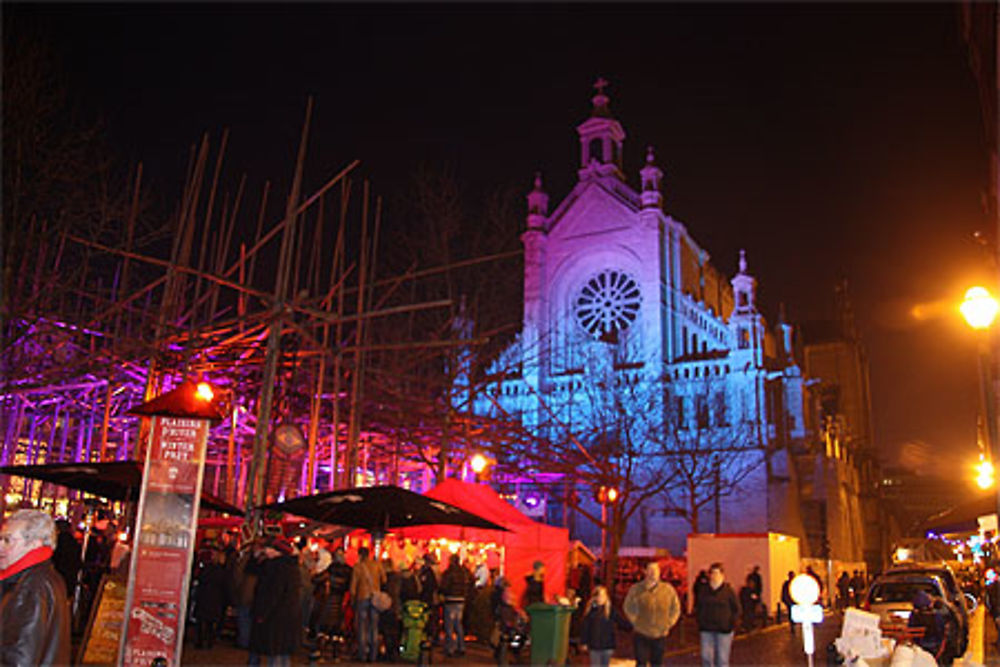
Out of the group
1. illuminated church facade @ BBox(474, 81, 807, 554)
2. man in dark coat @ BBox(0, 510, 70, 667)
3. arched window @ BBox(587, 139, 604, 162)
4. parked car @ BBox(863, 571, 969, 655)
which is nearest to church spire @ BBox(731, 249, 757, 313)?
illuminated church facade @ BBox(474, 81, 807, 554)

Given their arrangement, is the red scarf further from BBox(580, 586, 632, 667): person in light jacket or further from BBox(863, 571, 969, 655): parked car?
BBox(863, 571, 969, 655): parked car

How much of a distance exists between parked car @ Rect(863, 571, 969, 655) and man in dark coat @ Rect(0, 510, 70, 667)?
40.5ft

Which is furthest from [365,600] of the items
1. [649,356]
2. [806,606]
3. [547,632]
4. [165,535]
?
[649,356]

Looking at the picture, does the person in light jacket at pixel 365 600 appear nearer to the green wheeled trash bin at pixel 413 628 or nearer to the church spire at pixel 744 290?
the green wheeled trash bin at pixel 413 628

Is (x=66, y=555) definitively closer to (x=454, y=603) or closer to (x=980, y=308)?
(x=454, y=603)

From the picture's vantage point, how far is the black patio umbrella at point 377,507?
43.4ft

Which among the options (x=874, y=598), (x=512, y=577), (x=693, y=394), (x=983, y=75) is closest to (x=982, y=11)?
(x=983, y=75)

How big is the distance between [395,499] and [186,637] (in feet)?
15.8

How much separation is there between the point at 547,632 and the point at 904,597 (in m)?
6.59

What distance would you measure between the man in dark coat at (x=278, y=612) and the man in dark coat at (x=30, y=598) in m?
4.84

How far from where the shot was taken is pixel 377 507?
13398 mm

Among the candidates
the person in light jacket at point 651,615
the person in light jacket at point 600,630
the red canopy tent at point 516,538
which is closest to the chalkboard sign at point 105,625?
the person in light jacket at point 600,630

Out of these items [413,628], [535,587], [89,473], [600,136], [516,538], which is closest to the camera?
[89,473]

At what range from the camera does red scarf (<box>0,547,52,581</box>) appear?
473cm
